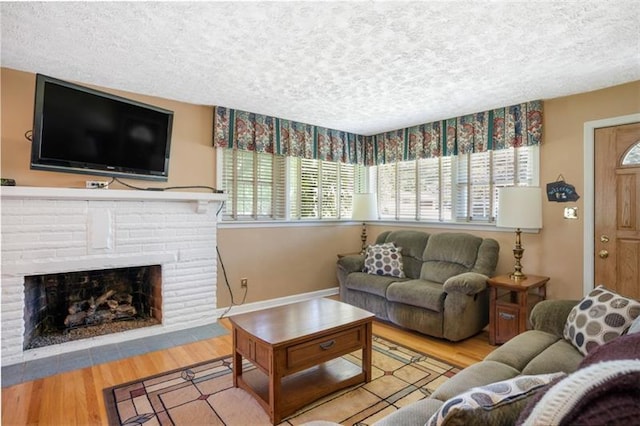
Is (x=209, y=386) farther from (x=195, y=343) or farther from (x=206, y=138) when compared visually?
(x=206, y=138)

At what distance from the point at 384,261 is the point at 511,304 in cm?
136

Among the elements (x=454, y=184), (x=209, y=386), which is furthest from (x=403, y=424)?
(x=454, y=184)

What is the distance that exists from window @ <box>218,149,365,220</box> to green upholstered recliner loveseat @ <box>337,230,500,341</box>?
3.01 ft

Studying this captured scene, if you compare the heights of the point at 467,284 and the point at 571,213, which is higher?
the point at 571,213

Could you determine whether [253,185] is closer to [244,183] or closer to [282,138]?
[244,183]

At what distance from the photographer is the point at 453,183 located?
4.23m

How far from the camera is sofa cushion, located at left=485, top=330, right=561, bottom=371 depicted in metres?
1.74

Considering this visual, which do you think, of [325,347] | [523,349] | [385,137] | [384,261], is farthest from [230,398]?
[385,137]

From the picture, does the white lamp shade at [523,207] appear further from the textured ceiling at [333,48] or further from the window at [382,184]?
the textured ceiling at [333,48]

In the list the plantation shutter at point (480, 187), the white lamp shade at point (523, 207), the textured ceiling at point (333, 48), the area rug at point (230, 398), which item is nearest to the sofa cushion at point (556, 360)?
the area rug at point (230, 398)

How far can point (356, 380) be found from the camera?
241 centimetres

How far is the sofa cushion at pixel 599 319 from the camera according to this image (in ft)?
5.81

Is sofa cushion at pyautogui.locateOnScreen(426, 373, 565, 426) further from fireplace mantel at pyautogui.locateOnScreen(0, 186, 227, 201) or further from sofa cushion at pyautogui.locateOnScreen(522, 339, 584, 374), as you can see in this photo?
fireplace mantel at pyautogui.locateOnScreen(0, 186, 227, 201)

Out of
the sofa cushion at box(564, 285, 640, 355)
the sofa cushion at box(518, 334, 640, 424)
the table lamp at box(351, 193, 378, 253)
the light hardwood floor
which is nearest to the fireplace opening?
the light hardwood floor
